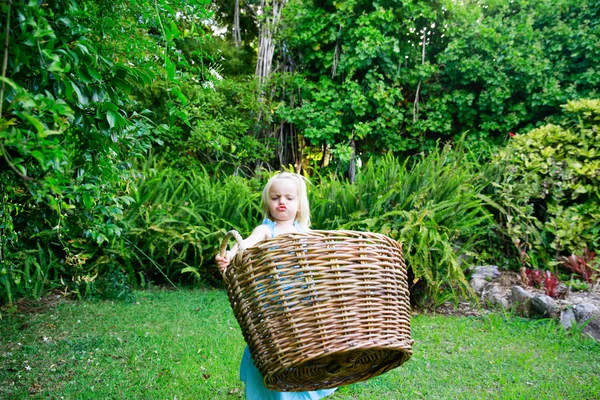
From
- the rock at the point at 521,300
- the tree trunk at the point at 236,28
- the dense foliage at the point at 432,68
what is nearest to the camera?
the rock at the point at 521,300

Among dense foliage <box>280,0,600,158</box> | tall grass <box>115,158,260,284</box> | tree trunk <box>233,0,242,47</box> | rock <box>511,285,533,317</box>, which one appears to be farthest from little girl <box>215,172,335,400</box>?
tree trunk <box>233,0,242,47</box>

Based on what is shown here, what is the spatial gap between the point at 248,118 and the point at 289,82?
2.52 ft

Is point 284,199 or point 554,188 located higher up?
point 284,199

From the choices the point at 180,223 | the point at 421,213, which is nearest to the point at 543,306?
the point at 421,213

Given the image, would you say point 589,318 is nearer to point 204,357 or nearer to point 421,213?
Answer: point 421,213

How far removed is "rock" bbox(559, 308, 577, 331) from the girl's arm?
9.08 feet

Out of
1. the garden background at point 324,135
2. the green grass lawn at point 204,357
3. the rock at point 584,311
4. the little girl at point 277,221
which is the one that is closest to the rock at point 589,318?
the rock at point 584,311

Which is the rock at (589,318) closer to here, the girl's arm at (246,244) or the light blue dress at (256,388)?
the light blue dress at (256,388)

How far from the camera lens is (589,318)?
12.2 feet

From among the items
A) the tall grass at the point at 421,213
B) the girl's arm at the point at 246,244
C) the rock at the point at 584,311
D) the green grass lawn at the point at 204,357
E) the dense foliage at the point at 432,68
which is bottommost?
the green grass lawn at the point at 204,357

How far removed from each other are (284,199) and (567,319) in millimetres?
2796

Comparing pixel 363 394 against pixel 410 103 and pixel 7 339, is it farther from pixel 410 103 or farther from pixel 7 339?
pixel 410 103

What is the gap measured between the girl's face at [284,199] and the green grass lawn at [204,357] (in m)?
1.08

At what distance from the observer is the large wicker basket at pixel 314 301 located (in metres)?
1.60
